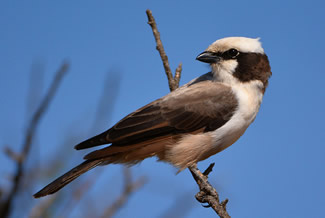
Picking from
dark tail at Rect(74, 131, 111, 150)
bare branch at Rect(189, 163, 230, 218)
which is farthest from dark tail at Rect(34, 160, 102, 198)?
bare branch at Rect(189, 163, 230, 218)

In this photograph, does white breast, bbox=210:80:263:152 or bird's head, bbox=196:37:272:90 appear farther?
bird's head, bbox=196:37:272:90

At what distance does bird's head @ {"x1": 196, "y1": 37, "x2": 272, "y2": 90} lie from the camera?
485 centimetres

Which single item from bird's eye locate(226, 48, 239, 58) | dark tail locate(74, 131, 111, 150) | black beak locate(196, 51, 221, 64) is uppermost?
black beak locate(196, 51, 221, 64)

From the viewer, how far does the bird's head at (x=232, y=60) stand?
4.85m

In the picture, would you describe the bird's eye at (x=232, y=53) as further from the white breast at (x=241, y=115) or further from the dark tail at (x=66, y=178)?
the dark tail at (x=66, y=178)

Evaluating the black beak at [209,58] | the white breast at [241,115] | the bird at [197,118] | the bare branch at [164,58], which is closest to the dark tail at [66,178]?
the bird at [197,118]

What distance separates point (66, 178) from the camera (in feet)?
13.9

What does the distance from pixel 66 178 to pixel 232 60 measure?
2.49 metres

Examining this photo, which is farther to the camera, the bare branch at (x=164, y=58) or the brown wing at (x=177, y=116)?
the bare branch at (x=164, y=58)

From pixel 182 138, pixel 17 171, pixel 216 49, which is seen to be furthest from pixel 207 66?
pixel 17 171

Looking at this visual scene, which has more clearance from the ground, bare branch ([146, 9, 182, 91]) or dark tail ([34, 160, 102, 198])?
bare branch ([146, 9, 182, 91])

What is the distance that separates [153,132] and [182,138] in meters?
0.37

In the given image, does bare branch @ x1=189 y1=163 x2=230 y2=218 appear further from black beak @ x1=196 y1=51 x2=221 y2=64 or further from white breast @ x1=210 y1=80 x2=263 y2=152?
black beak @ x1=196 y1=51 x2=221 y2=64

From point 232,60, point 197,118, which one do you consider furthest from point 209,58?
point 197,118
